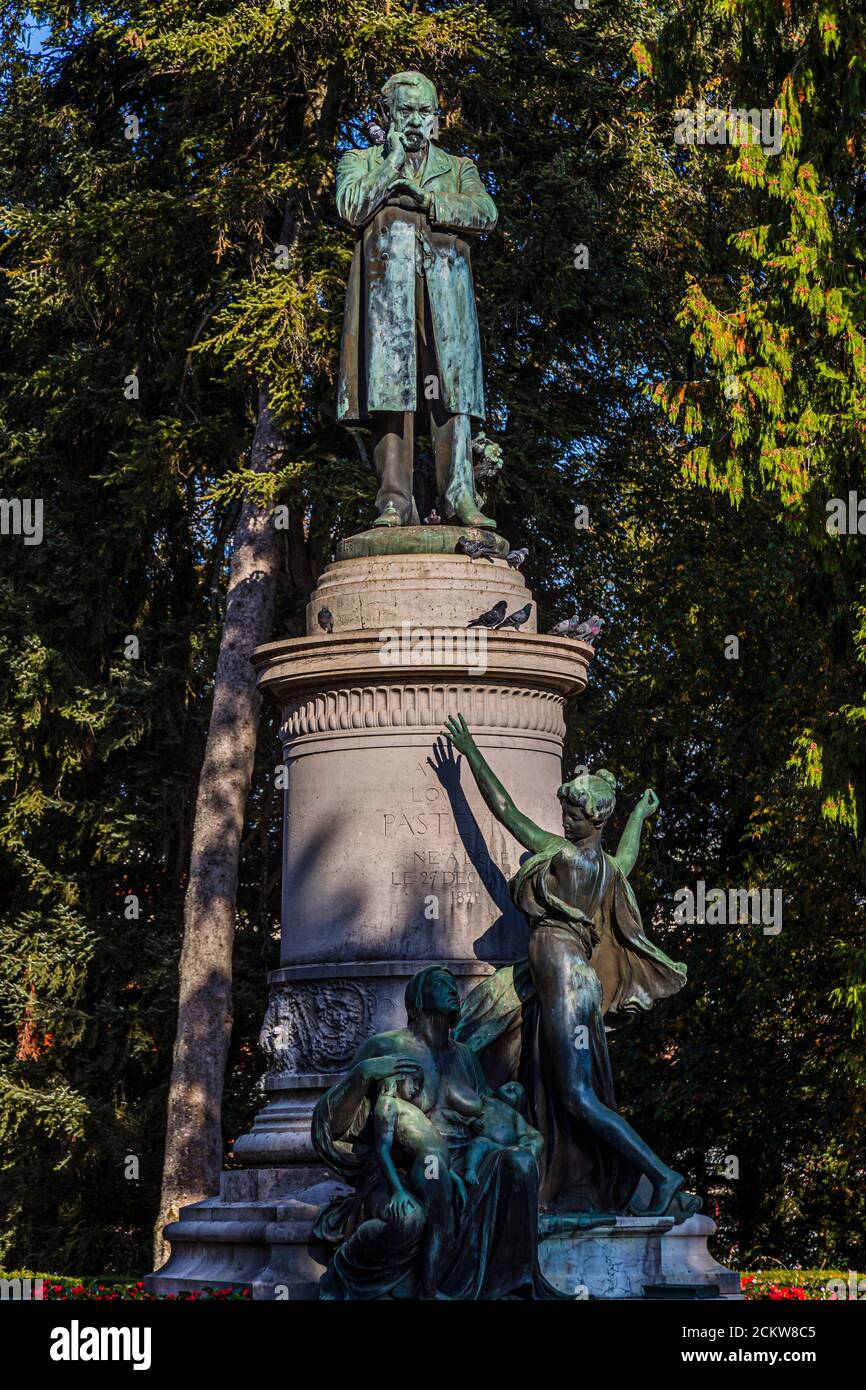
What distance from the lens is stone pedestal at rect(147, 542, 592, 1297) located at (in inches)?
420

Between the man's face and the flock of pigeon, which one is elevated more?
the man's face

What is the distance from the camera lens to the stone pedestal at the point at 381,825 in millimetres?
10656

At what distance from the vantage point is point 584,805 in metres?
10.1

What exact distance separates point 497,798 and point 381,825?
0.72 meters

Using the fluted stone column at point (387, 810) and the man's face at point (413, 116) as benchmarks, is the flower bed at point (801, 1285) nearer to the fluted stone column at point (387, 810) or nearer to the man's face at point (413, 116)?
the fluted stone column at point (387, 810)

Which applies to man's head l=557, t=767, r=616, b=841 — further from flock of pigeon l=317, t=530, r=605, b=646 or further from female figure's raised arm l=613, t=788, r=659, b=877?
flock of pigeon l=317, t=530, r=605, b=646

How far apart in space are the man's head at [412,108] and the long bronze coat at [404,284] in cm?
12

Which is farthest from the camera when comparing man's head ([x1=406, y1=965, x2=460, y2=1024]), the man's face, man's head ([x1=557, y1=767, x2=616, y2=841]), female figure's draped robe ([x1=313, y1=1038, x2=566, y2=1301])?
the man's face

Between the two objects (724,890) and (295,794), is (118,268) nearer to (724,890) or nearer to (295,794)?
(724,890)

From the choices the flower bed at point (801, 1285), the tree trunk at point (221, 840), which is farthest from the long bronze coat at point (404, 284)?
the tree trunk at point (221, 840)

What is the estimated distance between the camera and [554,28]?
870 inches

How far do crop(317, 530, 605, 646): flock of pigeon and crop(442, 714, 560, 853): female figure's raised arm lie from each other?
58 centimetres

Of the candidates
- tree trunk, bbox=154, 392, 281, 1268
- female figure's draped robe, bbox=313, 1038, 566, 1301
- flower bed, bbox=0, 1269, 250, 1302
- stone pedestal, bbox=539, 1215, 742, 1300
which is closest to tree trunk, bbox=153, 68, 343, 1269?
tree trunk, bbox=154, 392, 281, 1268

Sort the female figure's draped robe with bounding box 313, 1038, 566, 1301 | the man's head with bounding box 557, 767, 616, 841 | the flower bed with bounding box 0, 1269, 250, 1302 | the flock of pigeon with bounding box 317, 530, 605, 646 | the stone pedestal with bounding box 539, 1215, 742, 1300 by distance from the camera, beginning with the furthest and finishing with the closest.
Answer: the flock of pigeon with bounding box 317, 530, 605, 646 < the man's head with bounding box 557, 767, 616, 841 < the flower bed with bounding box 0, 1269, 250, 1302 < the stone pedestal with bounding box 539, 1215, 742, 1300 < the female figure's draped robe with bounding box 313, 1038, 566, 1301
